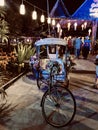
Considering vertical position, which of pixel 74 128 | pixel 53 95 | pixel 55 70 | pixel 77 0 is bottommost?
pixel 74 128

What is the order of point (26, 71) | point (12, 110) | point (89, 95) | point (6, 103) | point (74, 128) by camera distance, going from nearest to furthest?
point (74, 128) < point (12, 110) < point (6, 103) < point (89, 95) < point (26, 71)

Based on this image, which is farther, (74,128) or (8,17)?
(8,17)

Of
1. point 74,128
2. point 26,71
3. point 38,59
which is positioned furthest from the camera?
point 26,71

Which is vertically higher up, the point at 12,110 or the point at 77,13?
the point at 77,13

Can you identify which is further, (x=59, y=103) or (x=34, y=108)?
(x=34, y=108)

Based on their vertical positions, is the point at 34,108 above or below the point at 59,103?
below

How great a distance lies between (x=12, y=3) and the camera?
22094 mm

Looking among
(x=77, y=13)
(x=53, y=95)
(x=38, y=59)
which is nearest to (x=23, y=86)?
(x=38, y=59)

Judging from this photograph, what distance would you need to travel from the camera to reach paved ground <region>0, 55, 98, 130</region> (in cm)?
595

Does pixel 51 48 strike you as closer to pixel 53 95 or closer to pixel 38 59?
pixel 38 59

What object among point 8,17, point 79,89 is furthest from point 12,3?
point 79,89

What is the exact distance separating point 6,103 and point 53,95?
217cm

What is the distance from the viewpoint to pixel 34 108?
7.28 metres

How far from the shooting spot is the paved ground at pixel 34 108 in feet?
19.5
